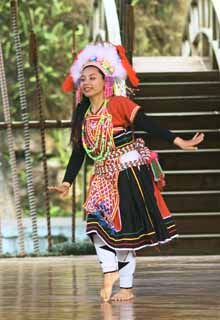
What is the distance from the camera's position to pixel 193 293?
4844 mm

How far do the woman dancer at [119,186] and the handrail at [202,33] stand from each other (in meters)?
4.50

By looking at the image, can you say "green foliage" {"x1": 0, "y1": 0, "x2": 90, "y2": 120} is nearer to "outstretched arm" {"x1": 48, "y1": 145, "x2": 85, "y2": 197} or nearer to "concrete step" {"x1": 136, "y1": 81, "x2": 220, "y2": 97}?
"concrete step" {"x1": 136, "y1": 81, "x2": 220, "y2": 97}

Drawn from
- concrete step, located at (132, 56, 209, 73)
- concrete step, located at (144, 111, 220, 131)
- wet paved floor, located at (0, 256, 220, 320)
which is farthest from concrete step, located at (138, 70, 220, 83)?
wet paved floor, located at (0, 256, 220, 320)

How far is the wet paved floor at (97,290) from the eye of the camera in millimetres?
4195

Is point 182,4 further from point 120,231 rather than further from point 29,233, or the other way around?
point 120,231

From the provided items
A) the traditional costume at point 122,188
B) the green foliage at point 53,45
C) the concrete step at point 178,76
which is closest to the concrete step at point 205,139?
the concrete step at point 178,76

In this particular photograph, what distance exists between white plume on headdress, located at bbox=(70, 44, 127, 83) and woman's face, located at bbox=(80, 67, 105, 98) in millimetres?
52

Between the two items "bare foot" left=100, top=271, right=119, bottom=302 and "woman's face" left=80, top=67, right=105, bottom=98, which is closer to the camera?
"bare foot" left=100, top=271, right=119, bottom=302

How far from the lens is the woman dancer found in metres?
4.67

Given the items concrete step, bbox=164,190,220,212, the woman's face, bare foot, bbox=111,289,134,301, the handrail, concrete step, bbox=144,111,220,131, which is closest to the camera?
bare foot, bbox=111,289,134,301

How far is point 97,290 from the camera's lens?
5070 mm

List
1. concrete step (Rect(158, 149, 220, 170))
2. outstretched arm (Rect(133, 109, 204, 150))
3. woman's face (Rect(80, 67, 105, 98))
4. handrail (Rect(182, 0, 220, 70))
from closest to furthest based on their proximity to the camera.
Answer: outstretched arm (Rect(133, 109, 204, 150)) → woman's face (Rect(80, 67, 105, 98)) → concrete step (Rect(158, 149, 220, 170)) → handrail (Rect(182, 0, 220, 70))

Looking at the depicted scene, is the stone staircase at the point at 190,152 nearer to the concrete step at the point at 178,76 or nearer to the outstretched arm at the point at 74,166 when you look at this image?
the concrete step at the point at 178,76

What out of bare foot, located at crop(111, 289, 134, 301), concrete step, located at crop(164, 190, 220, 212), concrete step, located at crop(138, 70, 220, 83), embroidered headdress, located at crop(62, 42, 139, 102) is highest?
embroidered headdress, located at crop(62, 42, 139, 102)
